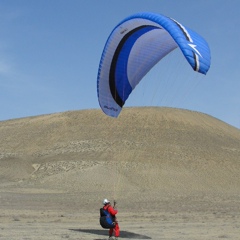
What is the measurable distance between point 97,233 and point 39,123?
72180mm

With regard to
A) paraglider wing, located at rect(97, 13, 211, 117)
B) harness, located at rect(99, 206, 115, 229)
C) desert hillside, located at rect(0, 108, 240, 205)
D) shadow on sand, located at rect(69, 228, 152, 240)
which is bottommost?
shadow on sand, located at rect(69, 228, 152, 240)

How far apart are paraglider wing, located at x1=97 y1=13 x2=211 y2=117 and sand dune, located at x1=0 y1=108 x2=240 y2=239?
9761 millimetres

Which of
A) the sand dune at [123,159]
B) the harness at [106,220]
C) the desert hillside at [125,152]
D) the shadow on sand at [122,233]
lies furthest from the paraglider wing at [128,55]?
the desert hillside at [125,152]

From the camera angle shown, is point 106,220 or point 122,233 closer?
point 106,220

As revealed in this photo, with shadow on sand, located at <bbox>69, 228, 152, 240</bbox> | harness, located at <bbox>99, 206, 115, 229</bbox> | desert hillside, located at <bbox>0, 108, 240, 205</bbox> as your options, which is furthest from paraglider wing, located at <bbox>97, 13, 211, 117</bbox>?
desert hillside, located at <bbox>0, 108, 240, 205</bbox>

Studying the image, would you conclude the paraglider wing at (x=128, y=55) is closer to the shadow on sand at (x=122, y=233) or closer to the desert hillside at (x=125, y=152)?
the shadow on sand at (x=122, y=233)

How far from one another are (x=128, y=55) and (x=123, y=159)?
48142 mm

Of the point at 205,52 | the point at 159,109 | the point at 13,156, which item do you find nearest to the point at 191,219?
the point at 205,52

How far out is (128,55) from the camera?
18.2m

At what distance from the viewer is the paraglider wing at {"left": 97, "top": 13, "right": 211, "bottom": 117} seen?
56.7 ft

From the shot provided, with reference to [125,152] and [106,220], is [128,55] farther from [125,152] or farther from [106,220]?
[125,152]

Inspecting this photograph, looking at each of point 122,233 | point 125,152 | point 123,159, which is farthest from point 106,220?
point 125,152

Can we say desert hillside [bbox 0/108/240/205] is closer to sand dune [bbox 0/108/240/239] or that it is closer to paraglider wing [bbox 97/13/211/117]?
sand dune [bbox 0/108/240/239]

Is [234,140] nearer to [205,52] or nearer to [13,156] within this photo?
[13,156]
